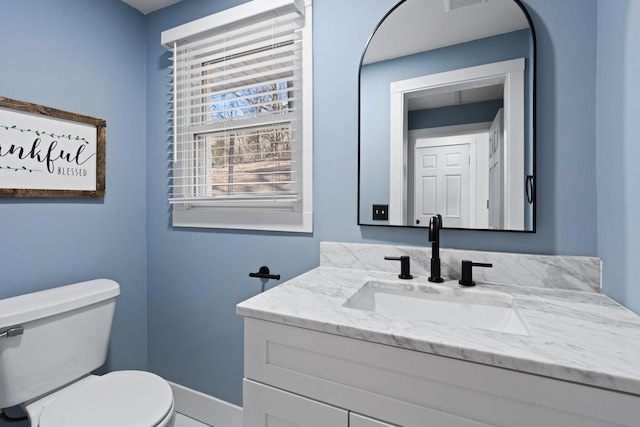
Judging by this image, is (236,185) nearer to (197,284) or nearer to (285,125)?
(285,125)

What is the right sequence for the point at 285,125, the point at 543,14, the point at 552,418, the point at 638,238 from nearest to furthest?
the point at 552,418
the point at 638,238
the point at 543,14
the point at 285,125

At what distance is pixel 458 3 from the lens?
1.17m

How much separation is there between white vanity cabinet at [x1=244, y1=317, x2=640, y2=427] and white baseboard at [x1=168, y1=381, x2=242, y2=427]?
0.92 metres

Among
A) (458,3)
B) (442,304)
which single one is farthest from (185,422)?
(458,3)

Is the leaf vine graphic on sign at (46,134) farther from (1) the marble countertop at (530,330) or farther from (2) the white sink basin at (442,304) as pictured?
(2) the white sink basin at (442,304)

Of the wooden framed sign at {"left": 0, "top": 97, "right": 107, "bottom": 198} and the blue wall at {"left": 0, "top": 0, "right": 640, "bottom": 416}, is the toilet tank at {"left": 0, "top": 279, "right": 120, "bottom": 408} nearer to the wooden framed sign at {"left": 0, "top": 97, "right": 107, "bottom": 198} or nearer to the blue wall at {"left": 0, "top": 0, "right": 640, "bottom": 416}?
the blue wall at {"left": 0, "top": 0, "right": 640, "bottom": 416}

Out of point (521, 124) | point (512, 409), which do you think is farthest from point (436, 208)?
point (512, 409)

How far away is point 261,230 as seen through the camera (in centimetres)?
160

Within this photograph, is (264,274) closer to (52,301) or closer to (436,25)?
(52,301)

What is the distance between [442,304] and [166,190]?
Result: 1.59 meters

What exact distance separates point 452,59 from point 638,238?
812mm

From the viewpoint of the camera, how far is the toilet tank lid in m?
1.17

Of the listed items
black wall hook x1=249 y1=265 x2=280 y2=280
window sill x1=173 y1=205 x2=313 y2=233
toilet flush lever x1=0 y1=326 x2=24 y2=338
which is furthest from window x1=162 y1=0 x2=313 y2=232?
toilet flush lever x1=0 y1=326 x2=24 y2=338

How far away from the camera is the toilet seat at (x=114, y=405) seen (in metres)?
1.04
